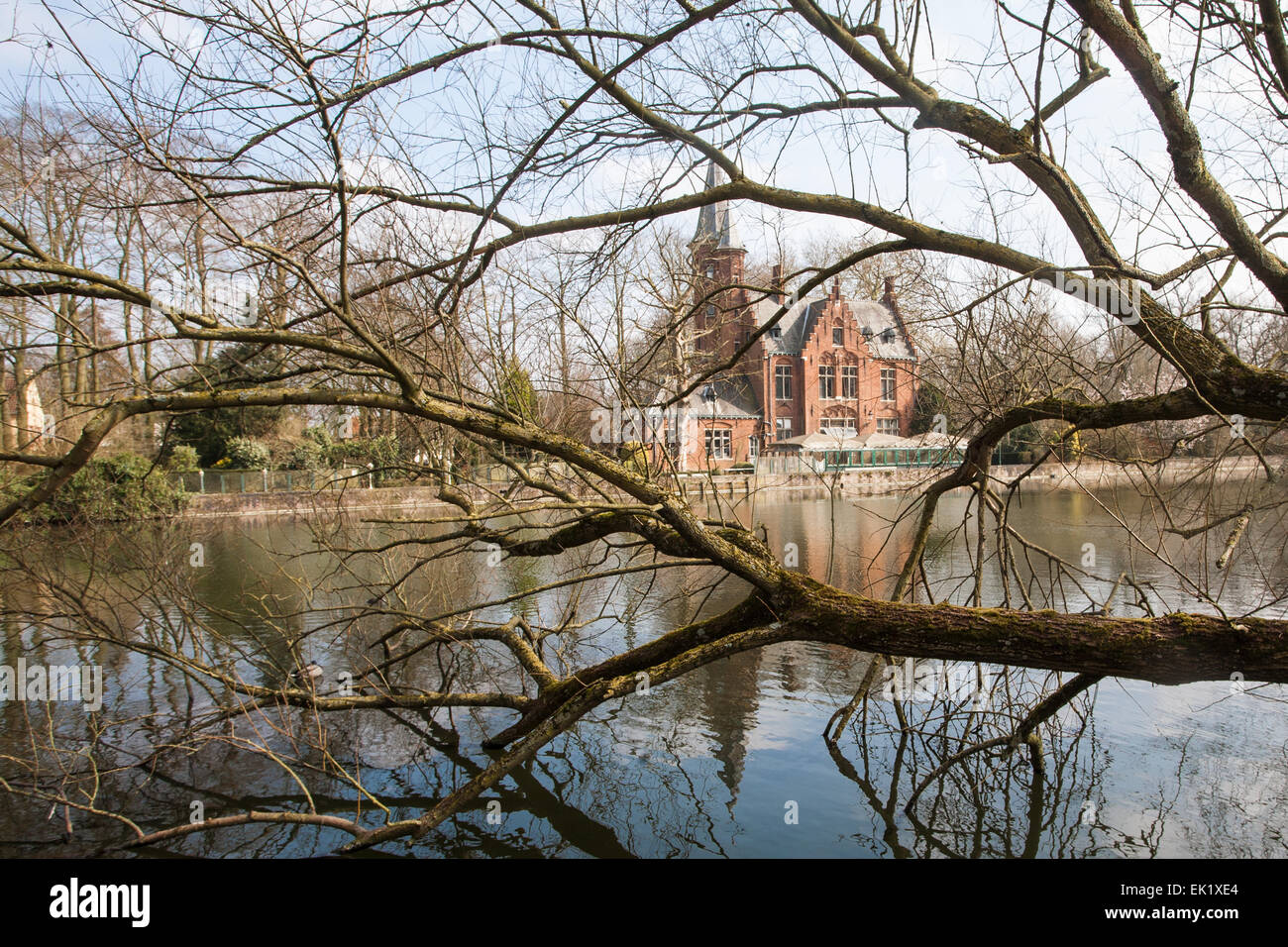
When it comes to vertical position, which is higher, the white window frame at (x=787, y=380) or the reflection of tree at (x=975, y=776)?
the white window frame at (x=787, y=380)

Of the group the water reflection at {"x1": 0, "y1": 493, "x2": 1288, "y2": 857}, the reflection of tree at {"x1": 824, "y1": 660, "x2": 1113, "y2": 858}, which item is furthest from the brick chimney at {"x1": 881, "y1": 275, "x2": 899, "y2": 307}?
the reflection of tree at {"x1": 824, "y1": 660, "x2": 1113, "y2": 858}

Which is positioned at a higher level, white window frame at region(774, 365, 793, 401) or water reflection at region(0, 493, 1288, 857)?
white window frame at region(774, 365, 793, 401)

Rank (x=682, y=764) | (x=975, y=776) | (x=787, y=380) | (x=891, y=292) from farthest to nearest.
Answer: (x=787, y=380)
(x=682, y=764)
(x=975, y=776)
(x=891, y=292)

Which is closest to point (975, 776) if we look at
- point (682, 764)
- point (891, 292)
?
point (682, 764)

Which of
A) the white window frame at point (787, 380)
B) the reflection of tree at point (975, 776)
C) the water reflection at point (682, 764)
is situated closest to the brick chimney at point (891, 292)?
the water reflection at point (682, 764)

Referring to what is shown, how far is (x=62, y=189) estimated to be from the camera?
4285 mm

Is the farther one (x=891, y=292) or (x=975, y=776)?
(x=975, y=776)

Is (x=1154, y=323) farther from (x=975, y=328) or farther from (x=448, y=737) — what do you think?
(x=448, y=737)

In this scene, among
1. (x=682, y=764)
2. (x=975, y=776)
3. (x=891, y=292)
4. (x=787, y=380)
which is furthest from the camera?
(x=787, y=380)

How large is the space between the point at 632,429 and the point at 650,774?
278 centimetres

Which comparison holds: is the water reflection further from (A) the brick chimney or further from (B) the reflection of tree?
(A) the brick chimney

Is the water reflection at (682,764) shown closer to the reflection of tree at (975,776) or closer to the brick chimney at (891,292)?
the reflection of tree at (975,776)

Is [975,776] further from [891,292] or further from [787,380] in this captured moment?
[787,380]
